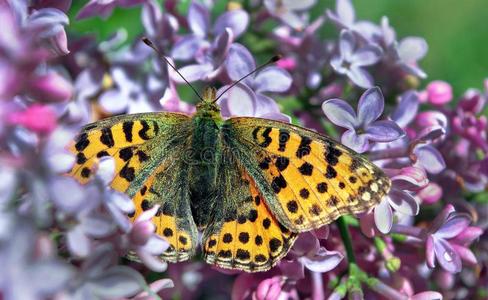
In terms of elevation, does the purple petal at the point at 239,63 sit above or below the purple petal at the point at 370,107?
above

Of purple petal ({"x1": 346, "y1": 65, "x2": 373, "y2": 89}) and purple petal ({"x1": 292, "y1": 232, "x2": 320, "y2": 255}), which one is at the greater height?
purple petal ({"x1": 346, "y1": 65, "x2": 373, "y2": 89})

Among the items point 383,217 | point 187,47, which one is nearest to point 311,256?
point 383,217

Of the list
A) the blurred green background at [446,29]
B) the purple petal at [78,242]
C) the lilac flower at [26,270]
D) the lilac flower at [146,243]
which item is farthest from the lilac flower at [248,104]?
the blurred green background at [446,29]

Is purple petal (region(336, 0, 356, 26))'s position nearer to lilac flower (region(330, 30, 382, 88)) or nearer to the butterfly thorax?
lilac flower (region(330, 30, 382, 88))

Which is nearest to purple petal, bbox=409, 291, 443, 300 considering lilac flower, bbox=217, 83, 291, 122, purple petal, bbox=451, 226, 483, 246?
purple petal, bbox=451, 226, 483, 246

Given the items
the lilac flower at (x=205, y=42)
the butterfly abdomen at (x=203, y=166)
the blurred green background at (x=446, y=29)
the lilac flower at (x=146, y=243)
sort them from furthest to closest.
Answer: the blurred green background at (x=446, y=29) < the lilac flower at (x=205, y=42) < the butterfly abdomen at (x=203, y=166) < the lilac flower at (x=146, y=243)

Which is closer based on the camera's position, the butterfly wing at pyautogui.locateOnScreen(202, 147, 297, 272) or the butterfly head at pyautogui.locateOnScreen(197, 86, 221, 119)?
the butterfly wing at pyautogui.locateOnScreen(202, 147, 297, 272)

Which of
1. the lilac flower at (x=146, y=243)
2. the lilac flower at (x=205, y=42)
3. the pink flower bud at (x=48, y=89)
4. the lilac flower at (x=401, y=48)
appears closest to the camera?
the pink flower bud at (x=48, y=89)

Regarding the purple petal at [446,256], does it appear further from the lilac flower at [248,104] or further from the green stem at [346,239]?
the lilac flower at [248,104]

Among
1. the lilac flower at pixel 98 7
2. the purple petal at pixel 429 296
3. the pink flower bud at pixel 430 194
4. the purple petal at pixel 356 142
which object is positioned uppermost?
the lilac flower at pixel 98 7
